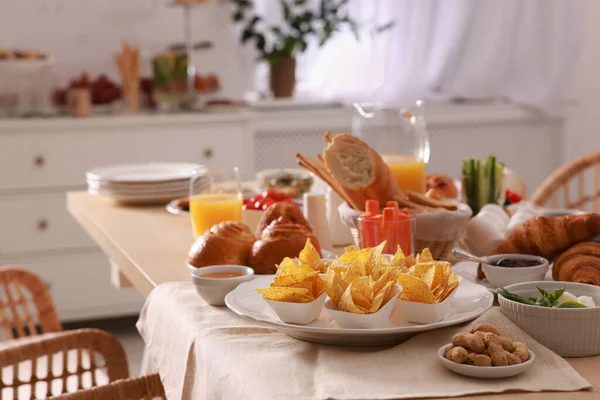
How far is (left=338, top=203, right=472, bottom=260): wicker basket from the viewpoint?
132cm

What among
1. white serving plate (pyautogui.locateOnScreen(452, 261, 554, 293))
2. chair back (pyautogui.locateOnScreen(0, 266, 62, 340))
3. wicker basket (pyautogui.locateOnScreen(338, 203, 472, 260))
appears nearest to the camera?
white serving plate (pyautogui.locateOnScreen(452, 261, 554, 293))

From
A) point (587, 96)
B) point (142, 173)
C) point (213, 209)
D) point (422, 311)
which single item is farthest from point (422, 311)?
point (587, 96)

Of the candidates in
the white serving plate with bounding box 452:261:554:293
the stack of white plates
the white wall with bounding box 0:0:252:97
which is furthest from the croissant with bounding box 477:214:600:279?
the white wall with bounding box 0:0:252:97

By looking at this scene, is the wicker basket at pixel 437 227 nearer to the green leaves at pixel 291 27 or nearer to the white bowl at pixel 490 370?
the white bowl at pixel 490 370

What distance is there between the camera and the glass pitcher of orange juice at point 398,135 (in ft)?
4.87

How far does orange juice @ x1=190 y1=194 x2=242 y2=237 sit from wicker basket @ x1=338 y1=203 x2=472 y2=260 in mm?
275

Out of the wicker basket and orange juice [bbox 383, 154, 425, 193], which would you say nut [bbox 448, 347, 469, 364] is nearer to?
the wicker basket

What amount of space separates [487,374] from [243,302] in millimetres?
323

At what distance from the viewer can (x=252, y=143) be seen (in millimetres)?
3578

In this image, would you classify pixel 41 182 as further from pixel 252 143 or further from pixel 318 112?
pixel 318 112

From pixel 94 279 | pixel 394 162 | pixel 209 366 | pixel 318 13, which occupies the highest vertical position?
pixel 318 13

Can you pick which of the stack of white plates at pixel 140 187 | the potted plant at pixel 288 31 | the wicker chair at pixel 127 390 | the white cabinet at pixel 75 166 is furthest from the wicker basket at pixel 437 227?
the potted plant at pixel 288 31

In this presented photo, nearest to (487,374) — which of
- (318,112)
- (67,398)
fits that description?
(67,398)

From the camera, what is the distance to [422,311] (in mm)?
966
